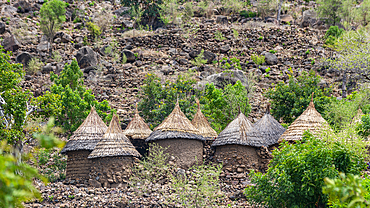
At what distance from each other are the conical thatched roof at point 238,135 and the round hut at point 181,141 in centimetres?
85

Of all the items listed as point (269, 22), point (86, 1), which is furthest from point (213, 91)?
point (86, 1)

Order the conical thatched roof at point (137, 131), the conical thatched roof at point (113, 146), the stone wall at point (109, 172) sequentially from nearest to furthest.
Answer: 1. the stone wall at point (109, 172)
2. the conical thatched roof at point (113, 146)
3. the conical thatched roof at point (137, 131)

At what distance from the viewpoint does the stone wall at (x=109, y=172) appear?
14.6 meters

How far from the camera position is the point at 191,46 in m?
41.1

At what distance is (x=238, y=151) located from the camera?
51.3 feet

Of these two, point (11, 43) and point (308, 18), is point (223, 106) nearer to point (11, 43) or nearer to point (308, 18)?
point (11, 43)

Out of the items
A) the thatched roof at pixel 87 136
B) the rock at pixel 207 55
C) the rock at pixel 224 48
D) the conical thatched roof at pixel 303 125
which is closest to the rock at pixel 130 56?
the rock at pixel 207 55

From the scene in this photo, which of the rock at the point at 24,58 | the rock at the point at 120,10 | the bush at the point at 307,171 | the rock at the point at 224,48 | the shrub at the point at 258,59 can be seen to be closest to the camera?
the bush at the point at 307,171

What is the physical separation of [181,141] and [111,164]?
10.1ft

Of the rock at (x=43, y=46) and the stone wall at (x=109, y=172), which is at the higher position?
the rock at (x=43, y=46)

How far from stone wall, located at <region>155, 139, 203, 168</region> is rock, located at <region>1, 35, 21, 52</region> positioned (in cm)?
2781

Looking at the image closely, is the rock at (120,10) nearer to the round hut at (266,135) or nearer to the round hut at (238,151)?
the round hut at (266,135)

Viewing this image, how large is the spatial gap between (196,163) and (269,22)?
34.9 meters

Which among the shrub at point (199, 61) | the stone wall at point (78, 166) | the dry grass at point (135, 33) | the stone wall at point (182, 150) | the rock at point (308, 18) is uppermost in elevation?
the rock at point (308, 18)
